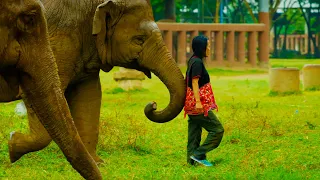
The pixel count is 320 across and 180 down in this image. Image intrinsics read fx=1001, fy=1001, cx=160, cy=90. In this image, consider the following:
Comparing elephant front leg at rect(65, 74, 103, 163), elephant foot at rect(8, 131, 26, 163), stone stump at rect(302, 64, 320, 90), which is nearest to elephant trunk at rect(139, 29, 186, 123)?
elephant front leg at rect(65, 74, 103, 163)

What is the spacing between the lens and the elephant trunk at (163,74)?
10133 millimetres

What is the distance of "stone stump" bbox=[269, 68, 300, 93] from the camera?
70.6 ft

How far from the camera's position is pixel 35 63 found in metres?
6.39

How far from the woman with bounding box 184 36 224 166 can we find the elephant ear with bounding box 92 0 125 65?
860 millimetres

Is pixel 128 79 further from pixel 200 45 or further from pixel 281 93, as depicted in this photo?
pixel 200 45

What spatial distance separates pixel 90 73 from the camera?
10.7 meters

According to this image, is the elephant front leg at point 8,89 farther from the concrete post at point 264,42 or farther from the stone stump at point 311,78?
the concrete post at point 264,42

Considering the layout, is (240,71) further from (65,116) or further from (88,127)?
(65,116)

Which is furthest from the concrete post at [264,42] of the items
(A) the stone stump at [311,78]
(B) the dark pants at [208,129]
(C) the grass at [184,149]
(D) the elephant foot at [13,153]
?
(D) the elephant foot at [13,153]

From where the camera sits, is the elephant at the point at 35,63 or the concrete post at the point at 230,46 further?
the concrete post at the point at 230,46

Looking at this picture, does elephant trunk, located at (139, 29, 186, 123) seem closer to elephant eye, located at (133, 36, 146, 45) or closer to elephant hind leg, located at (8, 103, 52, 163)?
elephant eye, located at (133, 36, 146, 45)

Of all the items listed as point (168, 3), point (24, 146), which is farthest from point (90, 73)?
point (168, 3)

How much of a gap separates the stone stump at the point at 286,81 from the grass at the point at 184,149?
3.35 meters

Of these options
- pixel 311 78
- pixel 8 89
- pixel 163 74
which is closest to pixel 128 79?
pixel 311 78
